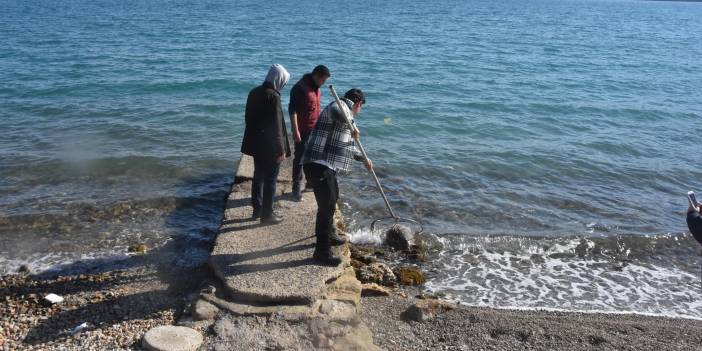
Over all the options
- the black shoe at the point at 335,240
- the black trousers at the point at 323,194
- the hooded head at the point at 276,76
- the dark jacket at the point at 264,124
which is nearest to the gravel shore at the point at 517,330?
the black shoe at the point at 335,240

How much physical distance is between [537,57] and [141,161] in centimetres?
2094

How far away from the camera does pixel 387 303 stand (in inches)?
242

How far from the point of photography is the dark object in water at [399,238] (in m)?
7.85

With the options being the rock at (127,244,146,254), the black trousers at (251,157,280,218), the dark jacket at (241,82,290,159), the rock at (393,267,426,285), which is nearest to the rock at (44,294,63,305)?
the rock at (127,244,146,254)

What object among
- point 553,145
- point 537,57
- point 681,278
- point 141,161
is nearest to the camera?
point 681,278

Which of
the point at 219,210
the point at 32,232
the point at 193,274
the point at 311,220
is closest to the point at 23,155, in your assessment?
the point at 32,232

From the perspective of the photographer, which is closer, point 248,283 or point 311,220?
point 248,283

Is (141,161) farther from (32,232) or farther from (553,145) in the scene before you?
(553,145)

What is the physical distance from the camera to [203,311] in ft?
16.7

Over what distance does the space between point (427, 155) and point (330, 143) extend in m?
7.18

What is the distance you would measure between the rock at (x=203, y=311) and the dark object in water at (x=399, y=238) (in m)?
3.27

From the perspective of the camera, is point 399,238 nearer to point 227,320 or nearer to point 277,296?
point 277,296

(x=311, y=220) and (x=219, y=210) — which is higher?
(x=311, y=220)

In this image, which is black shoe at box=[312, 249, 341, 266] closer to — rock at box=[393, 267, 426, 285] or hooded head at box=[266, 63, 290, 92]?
rock at box=[393, 267, 426, 285]
